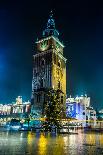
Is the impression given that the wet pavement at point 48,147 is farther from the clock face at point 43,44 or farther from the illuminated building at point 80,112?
the illuminated building at point 80,112

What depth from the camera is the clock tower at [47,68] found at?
99.2 metres

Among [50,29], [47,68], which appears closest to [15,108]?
[47,68]

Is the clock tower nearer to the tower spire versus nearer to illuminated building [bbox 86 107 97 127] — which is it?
the tower spire

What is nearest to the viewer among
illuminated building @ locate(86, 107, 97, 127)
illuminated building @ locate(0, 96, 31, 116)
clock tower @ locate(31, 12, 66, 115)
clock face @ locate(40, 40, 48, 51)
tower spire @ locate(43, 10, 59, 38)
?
clock tower @ locate(31, 12, 66, 115)

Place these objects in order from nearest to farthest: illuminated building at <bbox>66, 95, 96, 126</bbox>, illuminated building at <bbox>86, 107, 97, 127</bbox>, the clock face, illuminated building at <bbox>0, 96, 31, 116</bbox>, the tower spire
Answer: the clock face < the tower spire < illuminated building at <bbox>66, 95, 96, 126</bbox> < illuminated building at <bbox>86, 107, 97, 127</bbox> < illuminated building at <bbox>0, 96, 31, 116</bbox>

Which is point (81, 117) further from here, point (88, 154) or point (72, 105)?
point (88, 154)

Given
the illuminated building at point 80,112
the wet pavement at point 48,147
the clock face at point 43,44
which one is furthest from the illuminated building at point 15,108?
the wet pavement at point 48,147

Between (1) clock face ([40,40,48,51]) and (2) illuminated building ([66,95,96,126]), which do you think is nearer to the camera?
(1) clock face ([40,40,48,51])

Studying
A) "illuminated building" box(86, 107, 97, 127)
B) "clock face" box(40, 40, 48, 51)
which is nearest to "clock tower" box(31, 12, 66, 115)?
"clock face" box(40, 40, 48, 51)

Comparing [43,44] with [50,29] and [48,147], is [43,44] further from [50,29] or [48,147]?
[48,147]

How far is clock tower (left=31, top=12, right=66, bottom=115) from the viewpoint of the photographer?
99188 millimetres

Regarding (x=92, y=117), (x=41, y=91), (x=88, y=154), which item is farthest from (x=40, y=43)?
(x=88, y=154)

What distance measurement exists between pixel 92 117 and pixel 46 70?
5163 cm

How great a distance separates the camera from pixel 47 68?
103m
